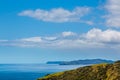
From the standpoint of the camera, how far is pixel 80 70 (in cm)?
12619

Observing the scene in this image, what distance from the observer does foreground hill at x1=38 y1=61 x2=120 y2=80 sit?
114 meters

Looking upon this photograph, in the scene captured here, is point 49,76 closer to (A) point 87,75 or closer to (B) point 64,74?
(B) point 64,74

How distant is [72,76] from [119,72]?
70.0 feet

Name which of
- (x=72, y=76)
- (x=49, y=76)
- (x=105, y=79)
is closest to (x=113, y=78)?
(x=105, y=79)

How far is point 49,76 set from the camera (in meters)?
123

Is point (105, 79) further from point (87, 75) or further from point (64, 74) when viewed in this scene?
point (64, 74)

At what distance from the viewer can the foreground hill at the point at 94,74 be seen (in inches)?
4480

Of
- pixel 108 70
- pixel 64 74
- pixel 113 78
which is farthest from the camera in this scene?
pixel 64 74

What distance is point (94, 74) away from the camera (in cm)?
11869

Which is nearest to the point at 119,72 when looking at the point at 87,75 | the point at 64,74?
the point at 87,75

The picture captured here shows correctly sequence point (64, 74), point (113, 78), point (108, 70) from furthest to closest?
1. point (64, 74)
2. point (108, 70)
3. point (113, 78)

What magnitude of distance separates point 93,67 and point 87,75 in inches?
247

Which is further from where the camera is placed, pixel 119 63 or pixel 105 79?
pixel 119 63

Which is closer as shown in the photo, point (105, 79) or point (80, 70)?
point (105, 79)
